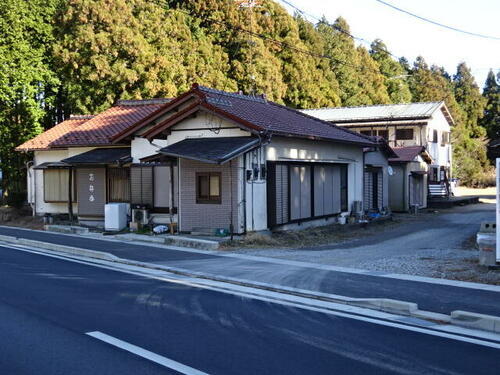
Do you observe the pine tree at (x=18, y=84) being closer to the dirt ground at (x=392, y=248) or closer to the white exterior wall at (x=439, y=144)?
the dirt ground at (x=392, y=248)

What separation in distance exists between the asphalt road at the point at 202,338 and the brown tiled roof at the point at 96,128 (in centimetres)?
1404

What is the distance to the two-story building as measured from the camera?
1549 inches

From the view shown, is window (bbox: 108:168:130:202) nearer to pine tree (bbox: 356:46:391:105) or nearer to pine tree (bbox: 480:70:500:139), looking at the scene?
pine tree (bbox: 356:46:391:105)

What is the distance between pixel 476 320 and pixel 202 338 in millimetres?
3791

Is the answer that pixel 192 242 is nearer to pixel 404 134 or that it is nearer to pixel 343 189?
pixel 343 189

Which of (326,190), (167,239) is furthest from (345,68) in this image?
(167,239)

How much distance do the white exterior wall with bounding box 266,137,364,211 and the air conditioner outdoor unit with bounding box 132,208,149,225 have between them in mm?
5237

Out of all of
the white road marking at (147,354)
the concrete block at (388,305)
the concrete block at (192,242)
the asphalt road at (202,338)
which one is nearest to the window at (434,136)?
the concrete block at (192,242)

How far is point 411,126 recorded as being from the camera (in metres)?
39.8

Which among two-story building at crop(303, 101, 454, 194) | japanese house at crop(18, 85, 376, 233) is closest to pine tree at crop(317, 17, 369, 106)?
two-story building at crop(303, 101, 454, 194)

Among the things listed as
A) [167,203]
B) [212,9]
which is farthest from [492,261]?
[212,9]

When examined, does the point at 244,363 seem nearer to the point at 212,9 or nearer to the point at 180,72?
the point at 180,72

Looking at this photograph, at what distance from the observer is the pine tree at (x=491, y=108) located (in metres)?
66.6

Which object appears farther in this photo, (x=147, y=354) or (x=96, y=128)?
(x=96, y=128)
